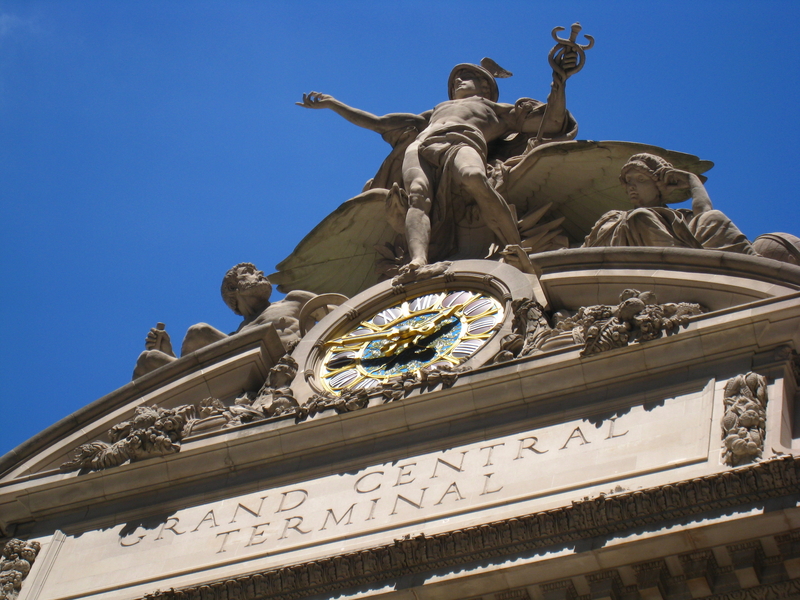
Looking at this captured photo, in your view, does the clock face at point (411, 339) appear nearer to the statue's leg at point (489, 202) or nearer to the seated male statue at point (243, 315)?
the seated male statue at point (243, 315)

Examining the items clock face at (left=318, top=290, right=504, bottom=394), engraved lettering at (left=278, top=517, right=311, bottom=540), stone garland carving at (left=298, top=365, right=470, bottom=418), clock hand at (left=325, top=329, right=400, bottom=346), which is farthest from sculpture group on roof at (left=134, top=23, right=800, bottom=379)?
engraved lettering at (left=278, top=517, right=311, bottom=540)

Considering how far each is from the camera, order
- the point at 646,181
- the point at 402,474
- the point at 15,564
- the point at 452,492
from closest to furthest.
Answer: the point at 452,492 < the point at 402,474 < the point at 15,564 < the point at 646,181

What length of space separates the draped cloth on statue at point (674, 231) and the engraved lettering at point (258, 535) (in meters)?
5.68

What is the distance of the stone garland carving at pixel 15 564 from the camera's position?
1368cm

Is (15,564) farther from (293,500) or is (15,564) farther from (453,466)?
(453,466)

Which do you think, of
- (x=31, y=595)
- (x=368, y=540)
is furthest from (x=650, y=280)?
(x=31, y=595)

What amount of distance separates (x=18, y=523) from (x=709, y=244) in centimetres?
825

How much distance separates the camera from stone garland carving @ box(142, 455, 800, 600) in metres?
10.4

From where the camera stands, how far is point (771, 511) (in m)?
10.1

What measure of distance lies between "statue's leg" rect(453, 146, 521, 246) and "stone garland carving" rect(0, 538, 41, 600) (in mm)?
6928

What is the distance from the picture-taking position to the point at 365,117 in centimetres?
2144

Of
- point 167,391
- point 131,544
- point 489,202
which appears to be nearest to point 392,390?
point 131,544

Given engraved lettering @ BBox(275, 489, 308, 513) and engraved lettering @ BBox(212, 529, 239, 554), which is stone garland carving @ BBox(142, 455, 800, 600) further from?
engraved lettering @ BBox(275, 489, 308, 513)

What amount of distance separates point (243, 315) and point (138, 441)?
14.3 feet
